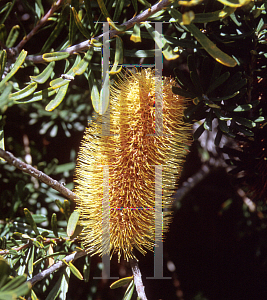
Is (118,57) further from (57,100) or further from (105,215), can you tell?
(105,215)

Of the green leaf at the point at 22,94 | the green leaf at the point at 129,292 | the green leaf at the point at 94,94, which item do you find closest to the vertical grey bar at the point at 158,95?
the green leaf at the point at 94,94

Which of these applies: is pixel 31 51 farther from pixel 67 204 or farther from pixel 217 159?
pixel 217 159

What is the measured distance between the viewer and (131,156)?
19.5 inches

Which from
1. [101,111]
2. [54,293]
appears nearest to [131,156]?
[101,111]

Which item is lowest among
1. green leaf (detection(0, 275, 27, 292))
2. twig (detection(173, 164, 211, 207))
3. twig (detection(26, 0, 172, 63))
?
green leaf (detection(0, 275, 27, 292))

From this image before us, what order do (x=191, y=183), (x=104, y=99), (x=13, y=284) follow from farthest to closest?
1. (x=191, y=183)
2. (x=104, y=99)
3. (x=13, y=284)

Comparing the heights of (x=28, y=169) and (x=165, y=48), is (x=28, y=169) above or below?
below

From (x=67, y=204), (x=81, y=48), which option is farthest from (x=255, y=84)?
(x=67, y=204)

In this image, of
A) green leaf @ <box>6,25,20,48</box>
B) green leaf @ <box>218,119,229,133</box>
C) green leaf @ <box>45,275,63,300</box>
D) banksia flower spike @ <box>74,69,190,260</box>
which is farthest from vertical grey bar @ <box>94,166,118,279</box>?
green leaf @ <box>6,25,20,48</box>

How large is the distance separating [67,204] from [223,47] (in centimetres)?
47

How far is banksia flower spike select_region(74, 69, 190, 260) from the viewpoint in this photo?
1.61ft

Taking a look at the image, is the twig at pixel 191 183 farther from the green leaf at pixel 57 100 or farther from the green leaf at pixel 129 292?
the green leaf at pixel 57 100

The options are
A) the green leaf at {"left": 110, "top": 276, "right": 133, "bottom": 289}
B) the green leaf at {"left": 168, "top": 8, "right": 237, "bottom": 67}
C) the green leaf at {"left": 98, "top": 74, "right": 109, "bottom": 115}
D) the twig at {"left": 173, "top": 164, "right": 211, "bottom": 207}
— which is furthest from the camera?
the twig at {"left": 173, "top": 164, "right": 211, "bottom": 207}

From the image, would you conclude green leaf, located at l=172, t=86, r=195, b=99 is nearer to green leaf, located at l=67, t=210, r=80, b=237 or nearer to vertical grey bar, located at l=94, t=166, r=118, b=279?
vertical grey bar, located at l=94, t=166, r=118, b=279
